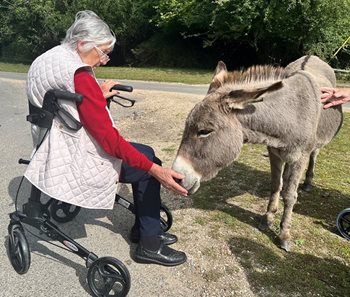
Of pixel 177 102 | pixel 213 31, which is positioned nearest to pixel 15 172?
pixel 177 102

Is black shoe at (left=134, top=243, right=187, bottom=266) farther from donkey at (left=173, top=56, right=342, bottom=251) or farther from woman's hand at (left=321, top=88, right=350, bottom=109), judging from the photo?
woman's hand at (left=321, top=88, right=350, bottom=109)

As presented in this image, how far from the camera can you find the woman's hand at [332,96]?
3704 millimetres

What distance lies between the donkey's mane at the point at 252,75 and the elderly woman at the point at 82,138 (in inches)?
42.3

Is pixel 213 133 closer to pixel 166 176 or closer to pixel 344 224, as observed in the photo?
pixel 166 176

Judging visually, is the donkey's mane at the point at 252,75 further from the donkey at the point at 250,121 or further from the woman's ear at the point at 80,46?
the woman's ear at the point at 80,46

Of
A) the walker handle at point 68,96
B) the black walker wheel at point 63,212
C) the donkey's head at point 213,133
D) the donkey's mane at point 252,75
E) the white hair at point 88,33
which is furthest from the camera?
the black walker wheel at point 63,212

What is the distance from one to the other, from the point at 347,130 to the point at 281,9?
13.9 m

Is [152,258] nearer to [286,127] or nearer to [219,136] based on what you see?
[219,136]

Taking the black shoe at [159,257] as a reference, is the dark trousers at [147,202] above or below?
above

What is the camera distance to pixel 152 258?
11.1ft

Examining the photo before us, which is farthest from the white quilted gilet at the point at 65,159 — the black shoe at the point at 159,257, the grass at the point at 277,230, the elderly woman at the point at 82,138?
the grass at the point at 277,230

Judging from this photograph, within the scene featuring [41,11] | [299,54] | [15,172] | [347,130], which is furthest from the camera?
[41,11]

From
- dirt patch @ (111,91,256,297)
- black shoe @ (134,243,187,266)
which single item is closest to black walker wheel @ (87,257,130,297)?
dirt patch @ (111,91,256,297)

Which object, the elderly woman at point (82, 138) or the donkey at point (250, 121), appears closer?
the elderly woman at point (82, 138)
